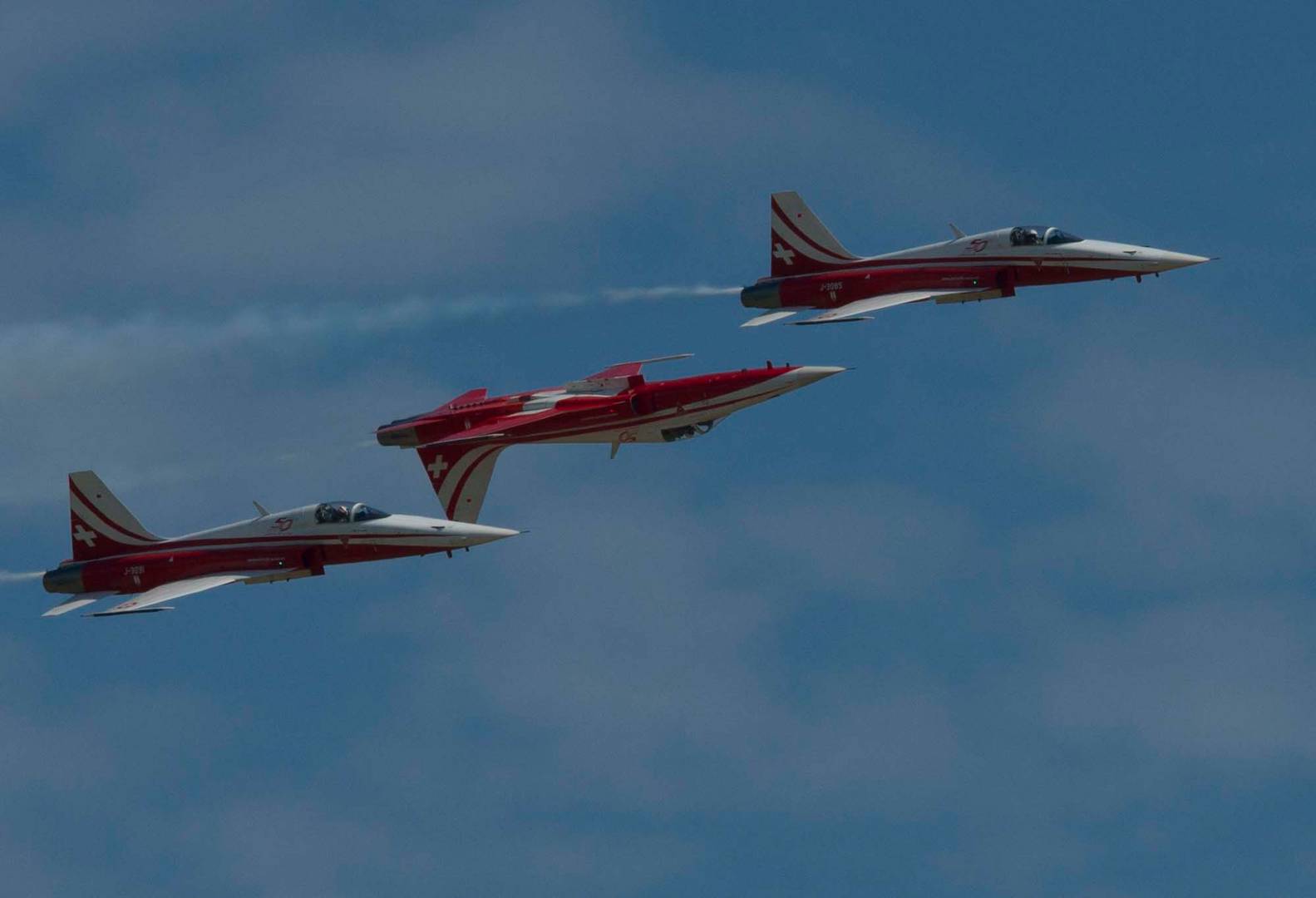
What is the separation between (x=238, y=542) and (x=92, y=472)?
365 inches

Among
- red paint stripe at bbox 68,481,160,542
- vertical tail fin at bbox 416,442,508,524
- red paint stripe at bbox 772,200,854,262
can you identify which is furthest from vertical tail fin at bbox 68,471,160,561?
red paint stripe at bbox 772,200,854,262

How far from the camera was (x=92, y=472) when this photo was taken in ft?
374

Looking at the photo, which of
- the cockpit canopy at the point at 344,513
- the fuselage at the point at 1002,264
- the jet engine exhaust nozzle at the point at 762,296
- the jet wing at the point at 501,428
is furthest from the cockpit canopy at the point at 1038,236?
the cockpit canopy at the point at 344,513

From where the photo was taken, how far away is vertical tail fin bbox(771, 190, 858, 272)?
408 feet

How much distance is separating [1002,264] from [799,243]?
928 centimetres

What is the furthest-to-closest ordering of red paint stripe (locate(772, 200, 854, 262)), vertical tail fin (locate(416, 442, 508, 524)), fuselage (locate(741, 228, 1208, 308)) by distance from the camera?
red paint stripe (locate(772, 200, 854, 262)) < fuselage (locate(741, 228, 1208, 308)) < vertical tail fin (locate(416, 442, 508, 524))

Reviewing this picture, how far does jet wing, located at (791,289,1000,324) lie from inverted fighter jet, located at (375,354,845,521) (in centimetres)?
566

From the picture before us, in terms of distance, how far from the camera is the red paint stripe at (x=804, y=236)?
4879 inches

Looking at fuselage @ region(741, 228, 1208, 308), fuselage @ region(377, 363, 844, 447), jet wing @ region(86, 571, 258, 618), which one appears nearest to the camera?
jet wing @ region(86, 571, 258, 618)

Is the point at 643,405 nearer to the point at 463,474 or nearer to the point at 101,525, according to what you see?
the point at 463,474

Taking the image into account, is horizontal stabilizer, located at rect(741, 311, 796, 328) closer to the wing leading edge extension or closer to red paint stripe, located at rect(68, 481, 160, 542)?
the wing leading edge extension

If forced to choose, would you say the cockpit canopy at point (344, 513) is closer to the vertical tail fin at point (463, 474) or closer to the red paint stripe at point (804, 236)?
the vertical tail fin at point (463, 474)

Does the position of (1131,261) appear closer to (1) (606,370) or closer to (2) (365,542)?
(1) (606,370)

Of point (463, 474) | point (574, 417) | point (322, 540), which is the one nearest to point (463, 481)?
point (463, 474)
